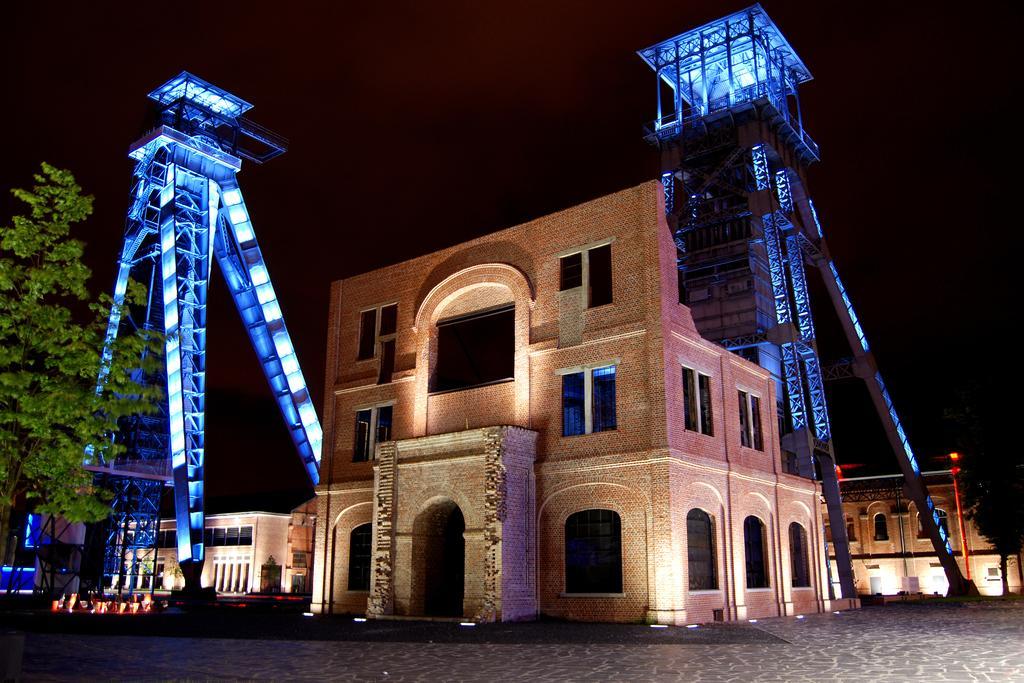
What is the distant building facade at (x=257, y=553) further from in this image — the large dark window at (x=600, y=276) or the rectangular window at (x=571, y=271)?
the large dark window at (x=600, y=276)

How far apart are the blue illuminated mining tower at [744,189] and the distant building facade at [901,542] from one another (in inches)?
493

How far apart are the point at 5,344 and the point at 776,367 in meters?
31.3

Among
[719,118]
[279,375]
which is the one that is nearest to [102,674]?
[279,375]

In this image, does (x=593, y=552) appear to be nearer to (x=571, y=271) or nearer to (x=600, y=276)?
(x=600, y=276)

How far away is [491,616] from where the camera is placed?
1955 cm

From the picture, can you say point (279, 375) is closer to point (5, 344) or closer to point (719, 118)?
point (719, 118)

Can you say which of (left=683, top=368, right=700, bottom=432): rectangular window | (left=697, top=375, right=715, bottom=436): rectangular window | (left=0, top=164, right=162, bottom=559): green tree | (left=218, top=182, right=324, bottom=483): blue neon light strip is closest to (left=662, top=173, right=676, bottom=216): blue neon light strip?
(left=697, top=375, right=715, bottom=436): rectangular window

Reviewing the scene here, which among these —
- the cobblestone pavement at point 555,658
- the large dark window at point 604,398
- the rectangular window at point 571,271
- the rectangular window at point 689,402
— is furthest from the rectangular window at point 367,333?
the cobblestone pavement at point 555,658

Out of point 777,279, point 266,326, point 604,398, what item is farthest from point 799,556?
point 266,326

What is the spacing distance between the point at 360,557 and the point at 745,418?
11875mm

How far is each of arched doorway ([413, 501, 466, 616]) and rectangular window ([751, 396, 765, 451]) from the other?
883 centimetres

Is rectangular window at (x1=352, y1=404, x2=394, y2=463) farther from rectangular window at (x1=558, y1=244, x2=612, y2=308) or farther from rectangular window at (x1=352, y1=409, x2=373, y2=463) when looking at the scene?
rectangular window at (x1=558, y1=244, x2=612, y2=308)

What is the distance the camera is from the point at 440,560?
22.8 m

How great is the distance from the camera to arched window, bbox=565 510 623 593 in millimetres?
19984
